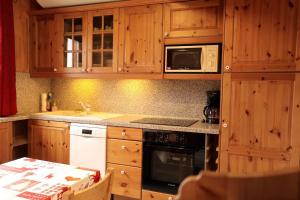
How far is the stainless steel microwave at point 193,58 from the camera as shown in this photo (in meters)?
2.43

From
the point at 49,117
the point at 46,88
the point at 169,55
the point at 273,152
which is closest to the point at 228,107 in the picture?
the point at 273,152

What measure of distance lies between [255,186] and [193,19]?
91.9 inches

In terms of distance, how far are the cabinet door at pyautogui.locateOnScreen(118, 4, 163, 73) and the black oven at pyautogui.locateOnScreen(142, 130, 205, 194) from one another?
0.74m

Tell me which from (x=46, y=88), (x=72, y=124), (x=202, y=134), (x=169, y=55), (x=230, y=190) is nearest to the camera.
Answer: (x=230, y=190)

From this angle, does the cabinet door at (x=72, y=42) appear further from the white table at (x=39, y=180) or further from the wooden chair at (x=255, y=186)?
the wooden chair at (x=255, y=186)

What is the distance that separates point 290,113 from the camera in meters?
1.99

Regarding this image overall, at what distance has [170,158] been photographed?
8.08 feet

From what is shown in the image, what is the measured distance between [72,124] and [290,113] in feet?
7.18

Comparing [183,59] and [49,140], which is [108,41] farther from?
[49,140]

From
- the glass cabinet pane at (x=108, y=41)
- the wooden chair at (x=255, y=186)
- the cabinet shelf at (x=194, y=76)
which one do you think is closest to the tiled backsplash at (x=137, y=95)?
the cabinet shelf at (x=194, y=76)

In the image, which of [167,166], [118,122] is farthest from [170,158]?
[118,122]

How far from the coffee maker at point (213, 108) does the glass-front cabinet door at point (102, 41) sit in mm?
1115

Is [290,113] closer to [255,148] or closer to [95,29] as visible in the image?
[255,148]

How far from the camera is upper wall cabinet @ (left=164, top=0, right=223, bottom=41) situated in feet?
7.96
